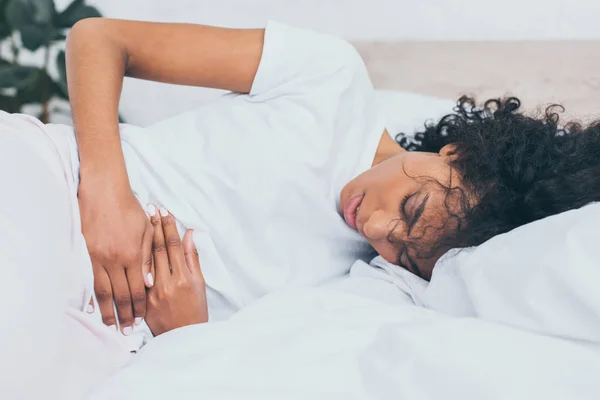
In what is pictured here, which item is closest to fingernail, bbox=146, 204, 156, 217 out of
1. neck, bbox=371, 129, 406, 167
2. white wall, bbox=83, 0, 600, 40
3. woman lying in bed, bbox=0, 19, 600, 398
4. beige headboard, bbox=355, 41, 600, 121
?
woman lying in bed, bbox=0, 19, 600, 398

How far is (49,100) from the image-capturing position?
1.62m

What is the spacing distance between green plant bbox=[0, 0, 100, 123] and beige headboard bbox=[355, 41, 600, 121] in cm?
80

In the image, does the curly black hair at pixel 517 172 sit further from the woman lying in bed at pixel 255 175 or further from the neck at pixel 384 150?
the neck at pixel 384 150

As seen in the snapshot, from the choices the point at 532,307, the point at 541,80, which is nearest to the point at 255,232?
the point at 532,307

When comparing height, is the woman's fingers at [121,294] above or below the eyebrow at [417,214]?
below

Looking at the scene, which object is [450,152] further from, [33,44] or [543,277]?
[33,44]

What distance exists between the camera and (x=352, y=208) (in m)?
0.97

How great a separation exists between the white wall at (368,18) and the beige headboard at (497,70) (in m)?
0.06

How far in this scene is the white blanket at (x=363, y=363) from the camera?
0.57 m

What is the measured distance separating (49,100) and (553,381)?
1.49 meters

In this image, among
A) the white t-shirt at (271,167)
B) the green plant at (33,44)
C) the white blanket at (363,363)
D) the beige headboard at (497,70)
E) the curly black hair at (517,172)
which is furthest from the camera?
the green plant at (33,44)

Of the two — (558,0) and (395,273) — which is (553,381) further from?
(558,0)

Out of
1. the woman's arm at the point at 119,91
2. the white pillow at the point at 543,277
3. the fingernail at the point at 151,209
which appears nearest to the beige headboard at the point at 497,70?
the woman's arm at the point at 119,91

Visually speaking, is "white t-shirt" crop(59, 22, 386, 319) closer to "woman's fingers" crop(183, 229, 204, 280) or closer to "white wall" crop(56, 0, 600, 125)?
"woman's fingers" crop(183, 229, 204, 280)
